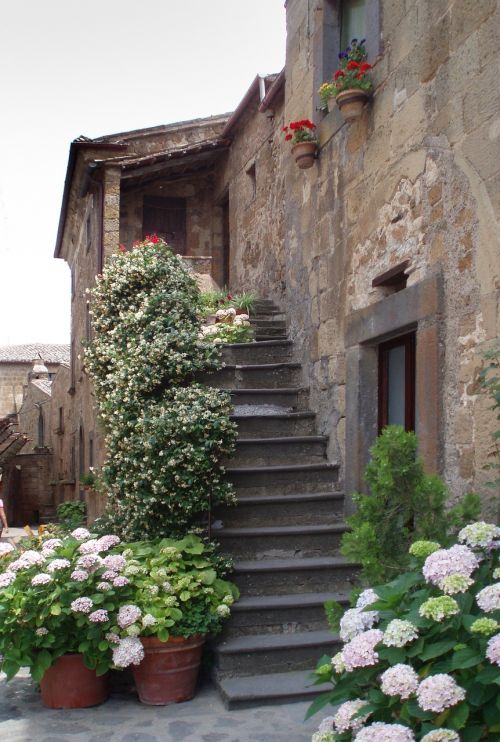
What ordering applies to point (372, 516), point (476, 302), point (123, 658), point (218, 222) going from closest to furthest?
point (372, 516), point (476, 302), point (123, 658), point (218, 222)

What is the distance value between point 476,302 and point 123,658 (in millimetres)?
2789

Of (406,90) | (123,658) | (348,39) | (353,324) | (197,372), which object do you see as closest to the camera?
(123,658)

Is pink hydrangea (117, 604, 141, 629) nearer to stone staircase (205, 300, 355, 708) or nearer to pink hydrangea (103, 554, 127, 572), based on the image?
pink hydrangea (103, 554, 127, 572)

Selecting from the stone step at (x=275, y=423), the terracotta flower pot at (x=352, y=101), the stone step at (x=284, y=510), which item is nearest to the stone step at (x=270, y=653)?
the stone step at (x=284, y=510)

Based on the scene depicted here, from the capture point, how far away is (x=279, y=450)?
22.1ft

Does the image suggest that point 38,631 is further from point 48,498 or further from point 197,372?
point 48,498

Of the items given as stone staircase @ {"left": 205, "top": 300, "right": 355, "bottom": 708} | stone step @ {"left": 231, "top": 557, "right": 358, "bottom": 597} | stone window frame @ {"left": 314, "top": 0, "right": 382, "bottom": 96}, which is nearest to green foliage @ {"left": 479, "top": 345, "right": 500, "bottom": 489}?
stone staircase @ {"left": 205, "top": 300, "right": 355, "bottom": 708}

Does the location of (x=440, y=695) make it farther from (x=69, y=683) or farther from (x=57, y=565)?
(x=69, y=683)

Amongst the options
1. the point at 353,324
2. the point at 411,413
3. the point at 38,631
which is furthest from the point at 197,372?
the point at 38,631

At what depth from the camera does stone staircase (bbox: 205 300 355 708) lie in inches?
200

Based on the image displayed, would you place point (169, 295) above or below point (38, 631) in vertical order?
above

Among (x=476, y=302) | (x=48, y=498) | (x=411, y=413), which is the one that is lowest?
(x=48, y=498)

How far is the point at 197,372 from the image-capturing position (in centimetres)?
711

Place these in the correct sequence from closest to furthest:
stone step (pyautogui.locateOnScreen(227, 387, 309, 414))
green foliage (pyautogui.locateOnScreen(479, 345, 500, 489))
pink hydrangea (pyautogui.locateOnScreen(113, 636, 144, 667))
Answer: green foliage (pyautogui.locateOnScreen(479, 345, 500, 489)), pink hydrangea (pyautogui.locateOnScreen(113, 636, 144, 667)), stone step (pyautogui.locateOnScreen(227, 387, 309, 414))
